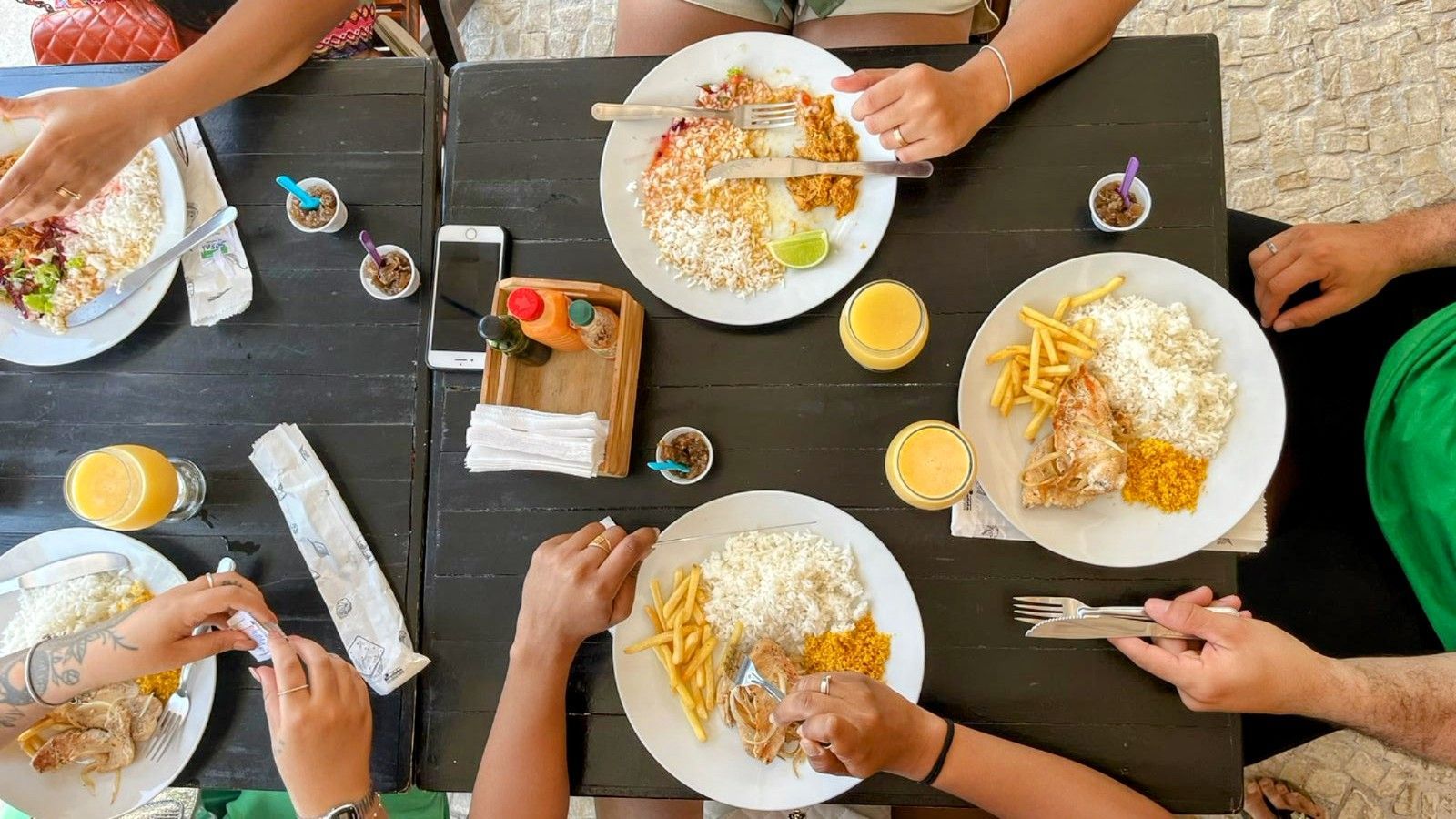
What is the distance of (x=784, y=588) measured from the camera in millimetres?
1312

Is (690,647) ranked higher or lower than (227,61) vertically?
lower

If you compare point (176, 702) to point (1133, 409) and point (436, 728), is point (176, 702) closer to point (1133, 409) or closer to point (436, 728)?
point (436, 728)

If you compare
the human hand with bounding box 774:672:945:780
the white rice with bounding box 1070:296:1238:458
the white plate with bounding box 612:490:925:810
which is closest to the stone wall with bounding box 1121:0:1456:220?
the white rice with bounding box 1070:296:1238:458

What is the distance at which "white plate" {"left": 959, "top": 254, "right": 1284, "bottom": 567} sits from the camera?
1298 mm

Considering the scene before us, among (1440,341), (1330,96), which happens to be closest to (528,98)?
(1440,341)

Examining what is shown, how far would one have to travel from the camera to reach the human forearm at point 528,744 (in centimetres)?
134

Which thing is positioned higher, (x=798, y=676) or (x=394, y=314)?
(x=394, y=314)

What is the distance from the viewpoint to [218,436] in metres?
1.56

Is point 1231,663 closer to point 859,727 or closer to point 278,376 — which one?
point 859,727

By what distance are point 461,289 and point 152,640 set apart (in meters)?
0.83

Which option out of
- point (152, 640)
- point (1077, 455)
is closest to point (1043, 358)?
point (1077, 455)

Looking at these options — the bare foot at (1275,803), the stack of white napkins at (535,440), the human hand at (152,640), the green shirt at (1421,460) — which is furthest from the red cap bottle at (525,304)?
the bare foot at (1275,803)

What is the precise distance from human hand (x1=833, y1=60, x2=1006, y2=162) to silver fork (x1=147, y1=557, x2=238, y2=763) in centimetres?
160

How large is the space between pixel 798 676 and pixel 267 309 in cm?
130
